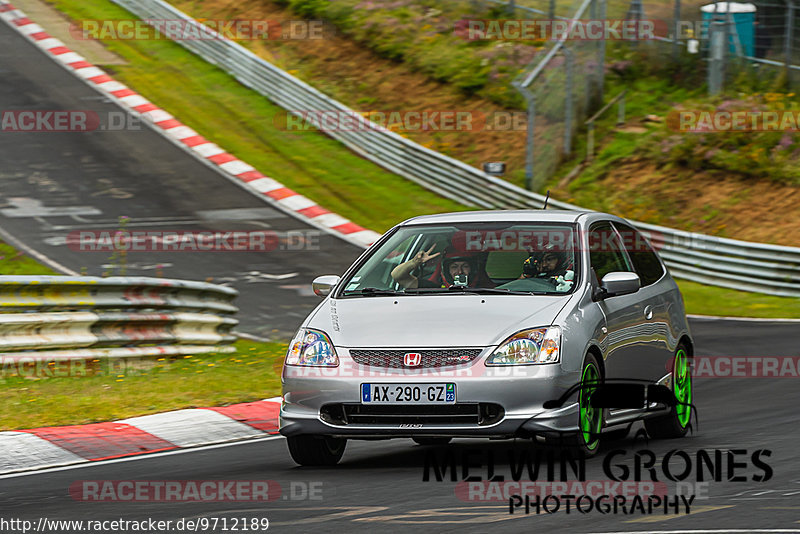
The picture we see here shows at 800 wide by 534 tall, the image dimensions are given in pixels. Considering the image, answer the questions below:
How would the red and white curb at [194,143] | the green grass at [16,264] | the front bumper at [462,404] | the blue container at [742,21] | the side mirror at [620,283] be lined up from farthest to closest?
the blue container at [742,21] < the red and white curb at [194,143] < the green grass at [16,264] < the side mirror at [620,283] < the front bumper at [462,404]

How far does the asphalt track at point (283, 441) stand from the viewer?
6.10 m

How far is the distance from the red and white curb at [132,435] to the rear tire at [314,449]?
4.89ft

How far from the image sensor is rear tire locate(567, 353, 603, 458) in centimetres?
733

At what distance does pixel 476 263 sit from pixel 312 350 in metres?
1.31

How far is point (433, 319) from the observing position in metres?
7.41

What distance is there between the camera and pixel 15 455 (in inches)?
334

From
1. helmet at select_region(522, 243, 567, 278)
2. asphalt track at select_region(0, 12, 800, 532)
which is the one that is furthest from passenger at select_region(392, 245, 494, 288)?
asphalt track at select_region(0, 12, 800, 532)

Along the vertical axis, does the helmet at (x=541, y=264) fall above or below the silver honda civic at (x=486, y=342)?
above

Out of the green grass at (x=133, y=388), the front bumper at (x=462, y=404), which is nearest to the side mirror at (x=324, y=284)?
the front bumper at (x=462, y=404)

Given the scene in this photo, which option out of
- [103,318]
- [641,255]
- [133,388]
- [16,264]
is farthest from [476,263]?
[16,264]

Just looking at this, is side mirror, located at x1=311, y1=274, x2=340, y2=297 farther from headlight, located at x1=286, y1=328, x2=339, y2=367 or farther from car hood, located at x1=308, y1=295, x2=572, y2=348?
headlight, located at x1=286, y1=328, x2=339, y2=367

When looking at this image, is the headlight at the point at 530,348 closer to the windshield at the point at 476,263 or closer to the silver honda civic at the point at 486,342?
the silver honda civic at the point at 486,342

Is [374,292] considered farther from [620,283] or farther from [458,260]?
[620,283]

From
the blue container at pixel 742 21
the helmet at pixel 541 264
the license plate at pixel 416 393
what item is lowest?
the license plate at pixel 416 393
